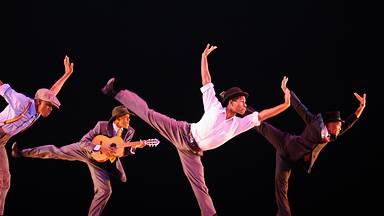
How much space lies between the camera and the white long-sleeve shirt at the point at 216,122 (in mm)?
5254

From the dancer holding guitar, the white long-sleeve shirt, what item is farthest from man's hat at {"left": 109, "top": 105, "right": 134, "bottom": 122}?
the white long-sleeve shirt

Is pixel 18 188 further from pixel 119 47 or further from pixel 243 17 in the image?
pixel 243 17

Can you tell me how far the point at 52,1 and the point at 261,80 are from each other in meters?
2.97

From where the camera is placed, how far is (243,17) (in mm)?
6762

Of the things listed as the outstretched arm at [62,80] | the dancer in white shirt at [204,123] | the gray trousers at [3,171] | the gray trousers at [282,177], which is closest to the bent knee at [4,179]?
the gray trousers at [3,171]

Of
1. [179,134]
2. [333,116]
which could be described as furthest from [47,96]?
[333,116]

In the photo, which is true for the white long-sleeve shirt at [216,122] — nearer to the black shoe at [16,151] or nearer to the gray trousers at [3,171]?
the black shoe at [16,151]

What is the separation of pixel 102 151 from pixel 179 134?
3.02ft

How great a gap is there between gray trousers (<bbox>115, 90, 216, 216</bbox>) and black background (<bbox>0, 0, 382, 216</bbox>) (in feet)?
2.98

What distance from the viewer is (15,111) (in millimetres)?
5566

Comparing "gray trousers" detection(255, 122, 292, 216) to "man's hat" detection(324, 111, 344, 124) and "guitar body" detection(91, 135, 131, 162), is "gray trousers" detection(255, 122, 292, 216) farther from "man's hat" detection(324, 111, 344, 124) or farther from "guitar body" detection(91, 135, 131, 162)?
"guitar body" detection(91, 135, 131, 162)

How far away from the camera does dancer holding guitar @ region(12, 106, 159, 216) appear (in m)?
5.70

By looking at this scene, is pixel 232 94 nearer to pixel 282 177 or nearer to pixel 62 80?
pixel 282 177

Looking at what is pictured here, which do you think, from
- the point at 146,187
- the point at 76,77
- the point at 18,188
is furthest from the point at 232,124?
the point at 18,188
